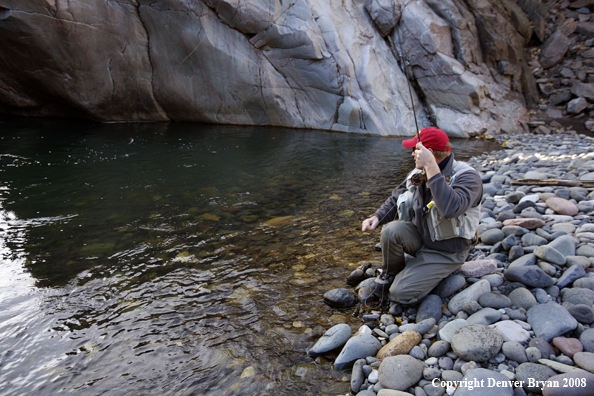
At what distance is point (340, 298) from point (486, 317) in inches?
49.0

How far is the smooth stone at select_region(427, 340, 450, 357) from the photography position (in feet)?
8.22

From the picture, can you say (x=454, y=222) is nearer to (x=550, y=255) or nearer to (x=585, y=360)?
(x=550, y=255)

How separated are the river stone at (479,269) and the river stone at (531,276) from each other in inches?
7.4

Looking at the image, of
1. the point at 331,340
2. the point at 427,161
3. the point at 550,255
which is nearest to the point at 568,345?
the point at 550,255

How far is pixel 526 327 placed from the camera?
2.46 meters

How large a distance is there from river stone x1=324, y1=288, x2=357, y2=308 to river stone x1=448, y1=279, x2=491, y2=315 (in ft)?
2.87

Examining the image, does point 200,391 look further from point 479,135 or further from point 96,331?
point 479,135

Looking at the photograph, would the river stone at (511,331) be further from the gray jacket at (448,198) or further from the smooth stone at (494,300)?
the gray jacket at (448,198)

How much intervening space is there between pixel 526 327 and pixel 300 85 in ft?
46.3

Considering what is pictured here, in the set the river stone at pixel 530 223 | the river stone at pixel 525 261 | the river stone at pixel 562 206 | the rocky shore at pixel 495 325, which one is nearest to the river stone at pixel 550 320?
the rocky shore at pixel 495 325

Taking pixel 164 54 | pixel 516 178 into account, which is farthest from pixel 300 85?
pixel 516 178

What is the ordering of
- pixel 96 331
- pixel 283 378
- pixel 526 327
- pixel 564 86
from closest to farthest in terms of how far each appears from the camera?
pixel 526 327 → pixel 283 378 → pixel 96 331 → pixel 564 86

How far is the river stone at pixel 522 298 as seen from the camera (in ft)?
8.84

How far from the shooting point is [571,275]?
9.16 feet
